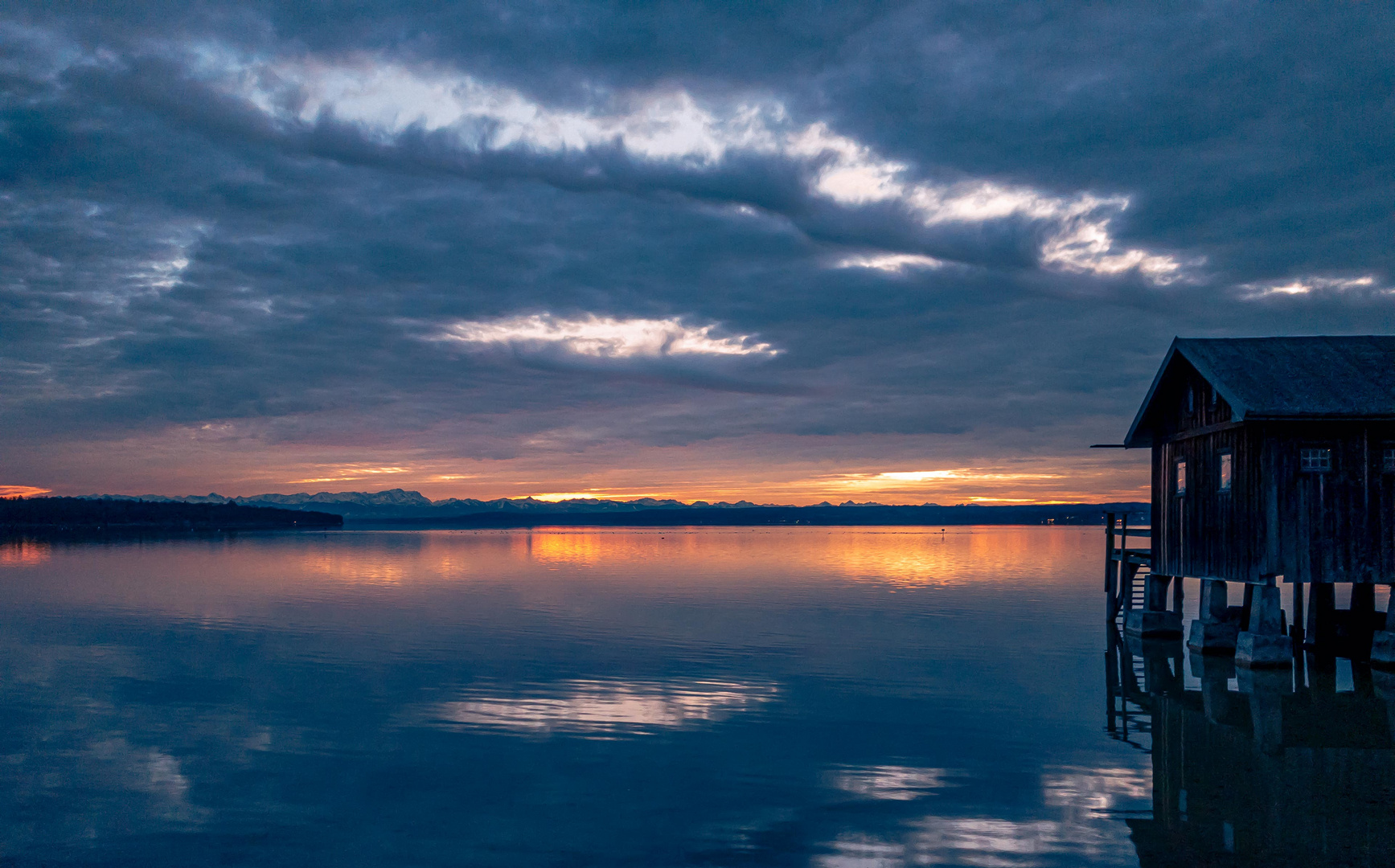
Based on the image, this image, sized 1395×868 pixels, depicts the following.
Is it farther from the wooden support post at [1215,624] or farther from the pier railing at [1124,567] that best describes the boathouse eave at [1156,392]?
the wooden support post at [1215,624]

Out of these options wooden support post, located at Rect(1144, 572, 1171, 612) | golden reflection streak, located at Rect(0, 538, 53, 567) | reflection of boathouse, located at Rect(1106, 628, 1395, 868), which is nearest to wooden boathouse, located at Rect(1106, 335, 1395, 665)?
reflection of boathouse, located at Rect(1106, 628, 1395, 868)

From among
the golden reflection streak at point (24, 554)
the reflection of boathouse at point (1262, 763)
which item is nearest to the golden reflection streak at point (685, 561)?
the golden reflection streak at point (24, 554)

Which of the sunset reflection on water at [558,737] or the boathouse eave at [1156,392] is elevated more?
the boathouse eave at [1156,392]

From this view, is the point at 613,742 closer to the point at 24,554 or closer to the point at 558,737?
the point at 558,737

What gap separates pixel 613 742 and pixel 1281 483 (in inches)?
713

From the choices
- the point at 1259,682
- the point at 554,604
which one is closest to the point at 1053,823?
the point at 1259,682

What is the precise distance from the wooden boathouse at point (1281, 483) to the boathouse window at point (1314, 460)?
0.07ft

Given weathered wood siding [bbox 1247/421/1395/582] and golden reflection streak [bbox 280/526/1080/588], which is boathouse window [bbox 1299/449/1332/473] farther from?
golden reflection streak [bbox 280/526/1080/588]

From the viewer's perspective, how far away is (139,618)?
118 ft

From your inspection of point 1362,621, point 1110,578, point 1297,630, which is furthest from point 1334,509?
point 1110,578

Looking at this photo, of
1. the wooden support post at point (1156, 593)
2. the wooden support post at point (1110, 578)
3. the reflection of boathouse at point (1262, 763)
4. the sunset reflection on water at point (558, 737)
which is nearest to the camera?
the reflection of boathouse at point (1262, 763)

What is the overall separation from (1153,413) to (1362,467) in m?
7.27

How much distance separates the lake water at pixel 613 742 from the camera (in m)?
11.4

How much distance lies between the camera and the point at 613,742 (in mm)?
16438
